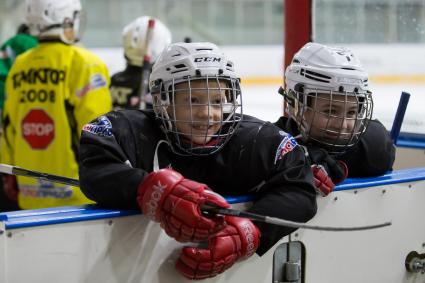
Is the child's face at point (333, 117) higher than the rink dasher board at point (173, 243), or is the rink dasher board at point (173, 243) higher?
the child's face at point (333, 117)

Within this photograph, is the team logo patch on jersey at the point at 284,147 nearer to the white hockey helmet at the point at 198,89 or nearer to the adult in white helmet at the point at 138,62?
the white hockey helmet at the point at 198,89

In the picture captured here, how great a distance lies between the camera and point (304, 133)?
203 cm

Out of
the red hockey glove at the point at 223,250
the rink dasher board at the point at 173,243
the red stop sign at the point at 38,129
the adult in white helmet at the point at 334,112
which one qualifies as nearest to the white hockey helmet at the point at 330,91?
the adult in white helmet at the point at 334,112

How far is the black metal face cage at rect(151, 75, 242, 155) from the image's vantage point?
1687 mm

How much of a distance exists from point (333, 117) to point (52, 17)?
54.3 inches

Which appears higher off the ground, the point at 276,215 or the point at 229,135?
the point at 229,135

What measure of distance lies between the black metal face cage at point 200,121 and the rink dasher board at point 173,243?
0.14 m

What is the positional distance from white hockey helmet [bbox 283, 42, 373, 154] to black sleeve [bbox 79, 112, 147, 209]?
1.65 ft

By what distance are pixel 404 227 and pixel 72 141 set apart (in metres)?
1.34

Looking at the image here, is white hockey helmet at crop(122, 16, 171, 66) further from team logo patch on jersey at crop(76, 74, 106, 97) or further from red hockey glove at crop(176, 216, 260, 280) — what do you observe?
red hockey glove at crop(176, 216, 260, 280)

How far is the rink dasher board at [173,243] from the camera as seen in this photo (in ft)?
4.68

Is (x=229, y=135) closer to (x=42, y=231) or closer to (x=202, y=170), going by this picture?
(x=202, y=170)

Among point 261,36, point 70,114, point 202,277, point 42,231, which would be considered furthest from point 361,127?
point 261,36

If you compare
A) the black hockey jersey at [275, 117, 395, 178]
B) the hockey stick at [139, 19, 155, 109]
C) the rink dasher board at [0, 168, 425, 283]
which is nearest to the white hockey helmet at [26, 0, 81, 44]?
the hockey stick at [139, 19, 155, 109]
